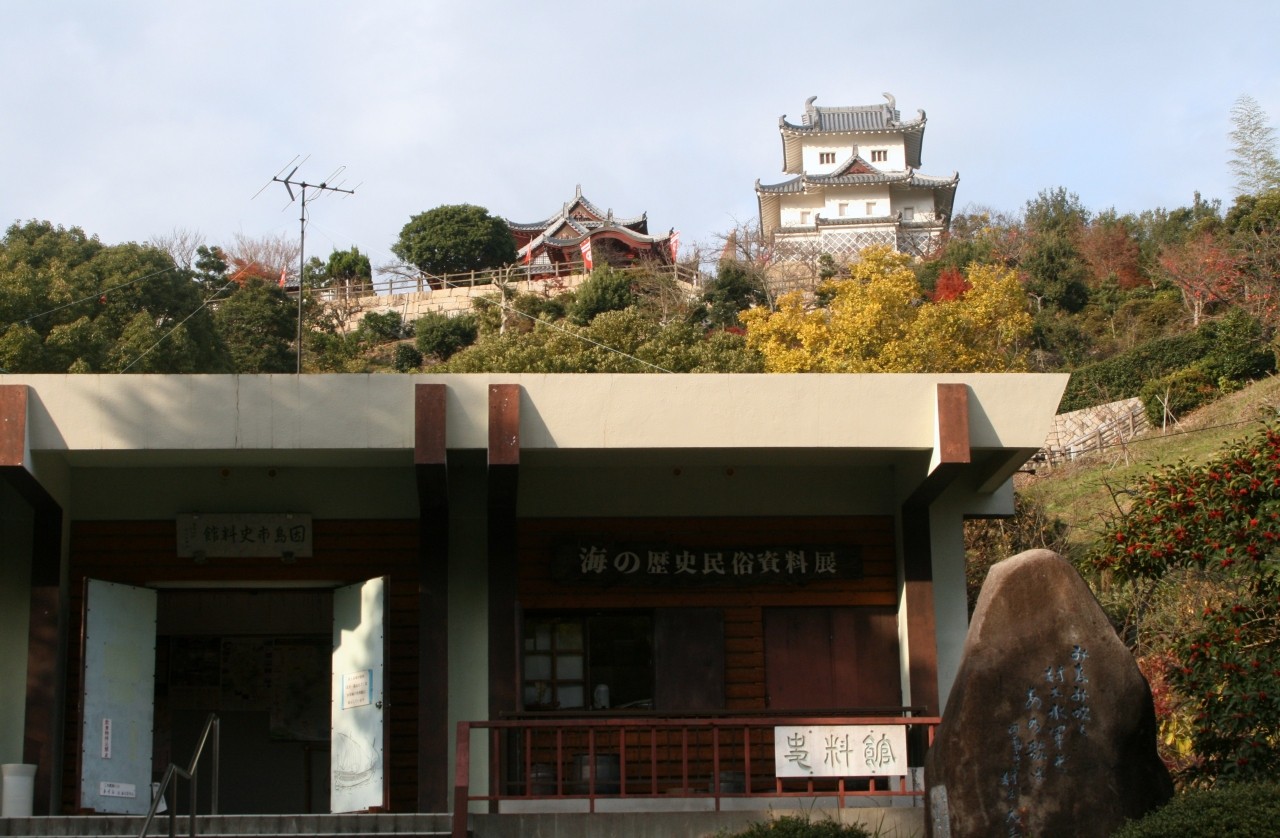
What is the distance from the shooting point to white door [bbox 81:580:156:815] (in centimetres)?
1040

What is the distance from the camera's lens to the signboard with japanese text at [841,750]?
30.9 ft

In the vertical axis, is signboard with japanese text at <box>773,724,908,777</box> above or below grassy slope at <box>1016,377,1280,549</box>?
below

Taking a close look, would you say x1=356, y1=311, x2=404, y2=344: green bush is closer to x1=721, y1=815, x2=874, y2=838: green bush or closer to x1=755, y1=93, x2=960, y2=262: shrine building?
x1=755, y1=93, x2=960, y2=262: shrine building

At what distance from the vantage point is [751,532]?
11602 mm

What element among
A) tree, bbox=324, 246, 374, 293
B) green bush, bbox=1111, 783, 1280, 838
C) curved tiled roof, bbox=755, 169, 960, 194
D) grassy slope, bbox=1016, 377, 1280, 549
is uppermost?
curved tiled roof, bbox=755, 169, 960, 194

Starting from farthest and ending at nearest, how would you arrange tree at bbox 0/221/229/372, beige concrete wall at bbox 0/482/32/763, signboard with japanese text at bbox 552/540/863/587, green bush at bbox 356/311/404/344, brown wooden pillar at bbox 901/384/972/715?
green bush at bbox 356/311/404/344
tree at bbox 0/221/229/372
signboard with japanese text at bbox 552/540/863/587
brown wooden pillar at bbox 901/384/972/715
beige concrete wall at bbox 0/482/32/763

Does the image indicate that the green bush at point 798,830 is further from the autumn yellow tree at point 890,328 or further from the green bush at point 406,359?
the green bush at point 406,359

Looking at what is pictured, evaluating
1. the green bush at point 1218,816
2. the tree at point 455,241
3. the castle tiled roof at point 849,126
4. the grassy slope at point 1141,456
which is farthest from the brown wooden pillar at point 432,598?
the castle tiled roof at point 849,126

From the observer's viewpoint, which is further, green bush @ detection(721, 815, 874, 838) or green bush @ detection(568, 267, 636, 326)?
green bush @ detection(568, 267, 636, 326)

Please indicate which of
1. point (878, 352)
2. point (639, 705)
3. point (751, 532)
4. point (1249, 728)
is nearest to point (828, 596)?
point (751, 532)

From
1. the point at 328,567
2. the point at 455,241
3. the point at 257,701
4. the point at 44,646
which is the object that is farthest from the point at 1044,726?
the point at 455,241

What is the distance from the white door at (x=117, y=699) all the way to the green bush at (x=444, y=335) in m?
32.7

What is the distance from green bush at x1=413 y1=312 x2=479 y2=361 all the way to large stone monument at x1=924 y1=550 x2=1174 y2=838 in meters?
36.4

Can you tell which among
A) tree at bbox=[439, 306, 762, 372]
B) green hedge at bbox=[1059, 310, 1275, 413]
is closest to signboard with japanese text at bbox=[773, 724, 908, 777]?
tree at bbox=[439, 306, 762, 372]
